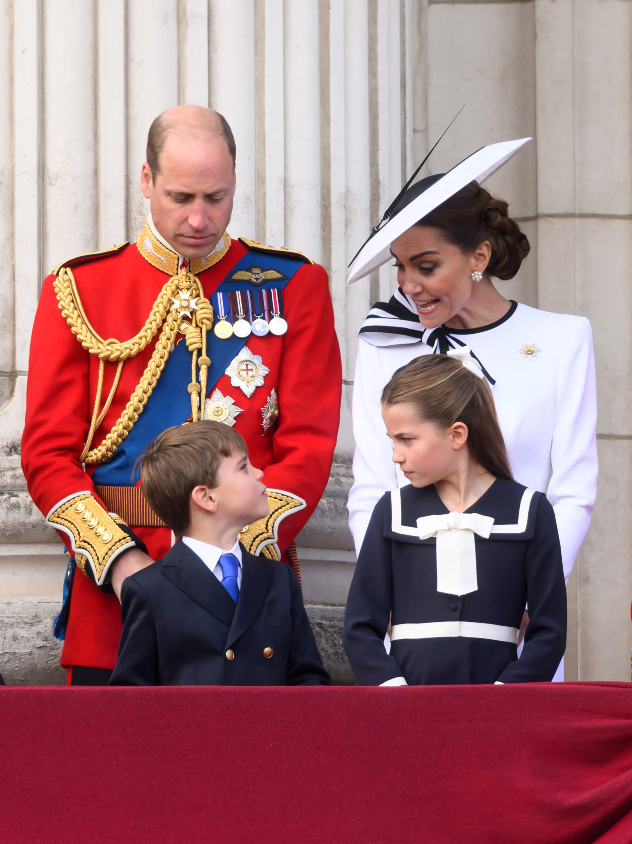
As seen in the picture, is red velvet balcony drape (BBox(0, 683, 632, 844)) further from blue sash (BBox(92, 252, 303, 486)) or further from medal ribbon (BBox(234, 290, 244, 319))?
medal ribbon (BBox(234, 290, 244, 319))

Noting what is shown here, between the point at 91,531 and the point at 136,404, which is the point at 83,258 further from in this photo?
the point at 91,531

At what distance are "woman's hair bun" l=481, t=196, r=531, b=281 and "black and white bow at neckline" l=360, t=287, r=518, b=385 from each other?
0.31 feet

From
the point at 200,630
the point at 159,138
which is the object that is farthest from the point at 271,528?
the point at 159,138

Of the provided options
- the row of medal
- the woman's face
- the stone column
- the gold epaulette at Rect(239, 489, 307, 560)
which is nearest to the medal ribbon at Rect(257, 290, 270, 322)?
the row of medal

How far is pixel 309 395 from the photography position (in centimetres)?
294

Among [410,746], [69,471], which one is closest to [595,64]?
[69,471]

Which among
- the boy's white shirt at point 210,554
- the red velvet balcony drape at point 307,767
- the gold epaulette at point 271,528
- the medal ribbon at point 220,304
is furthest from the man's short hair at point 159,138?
the red velvet balcony drape at point 307,767

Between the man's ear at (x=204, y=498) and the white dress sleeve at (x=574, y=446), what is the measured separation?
70 cm

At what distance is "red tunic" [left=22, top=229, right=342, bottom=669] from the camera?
2.81m

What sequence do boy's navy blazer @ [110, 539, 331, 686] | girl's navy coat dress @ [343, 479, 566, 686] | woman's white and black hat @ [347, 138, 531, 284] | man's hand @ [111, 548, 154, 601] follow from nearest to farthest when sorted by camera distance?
girl's navy coat dress @ [343, 479, 566, 686], boy's navy blazer @ [110, 539, 331, 686], man's hand @ [111, 548, 154, 601], woman's white and black hat @ [347, 138, 531, 284]

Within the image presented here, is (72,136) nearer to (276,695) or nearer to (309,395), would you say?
(309,395)

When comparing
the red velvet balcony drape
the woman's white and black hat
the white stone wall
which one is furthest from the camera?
the white stone wall

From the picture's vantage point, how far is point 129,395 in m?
2.93

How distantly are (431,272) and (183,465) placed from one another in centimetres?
72
